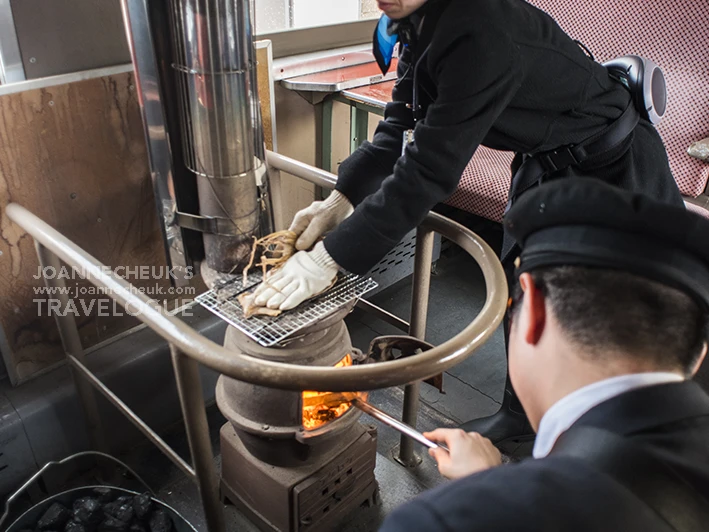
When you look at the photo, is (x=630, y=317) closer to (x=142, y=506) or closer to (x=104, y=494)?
(x=142, y=506)

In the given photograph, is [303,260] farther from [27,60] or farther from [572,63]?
[27,60]

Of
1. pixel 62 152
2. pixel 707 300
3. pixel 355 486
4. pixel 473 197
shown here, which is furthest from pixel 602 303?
pixel 473 197

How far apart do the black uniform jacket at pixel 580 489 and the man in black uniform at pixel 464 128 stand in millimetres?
760

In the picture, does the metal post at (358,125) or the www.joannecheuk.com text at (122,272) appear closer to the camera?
the www.joannecheuk.com text at (122,272)

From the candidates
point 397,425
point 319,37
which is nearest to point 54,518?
point 397,425

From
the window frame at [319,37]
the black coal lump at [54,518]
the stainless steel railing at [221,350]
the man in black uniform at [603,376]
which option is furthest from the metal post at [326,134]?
the man in black uniform at [603,376]

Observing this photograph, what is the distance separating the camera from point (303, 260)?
1567mm

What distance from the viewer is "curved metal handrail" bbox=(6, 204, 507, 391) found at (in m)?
1.20

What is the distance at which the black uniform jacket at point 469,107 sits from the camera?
1401mm

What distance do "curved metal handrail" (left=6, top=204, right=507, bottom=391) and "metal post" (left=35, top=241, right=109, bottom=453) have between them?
0.99 ft

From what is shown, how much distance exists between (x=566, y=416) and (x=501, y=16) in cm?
96

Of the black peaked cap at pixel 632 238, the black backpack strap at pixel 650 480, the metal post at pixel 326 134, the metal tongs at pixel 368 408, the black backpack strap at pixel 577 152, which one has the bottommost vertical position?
the metal tongs at pixel 368 408

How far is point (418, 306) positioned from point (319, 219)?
487 millimetres

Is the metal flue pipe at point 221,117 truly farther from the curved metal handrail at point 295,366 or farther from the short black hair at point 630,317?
the short black hair at point 630,317
